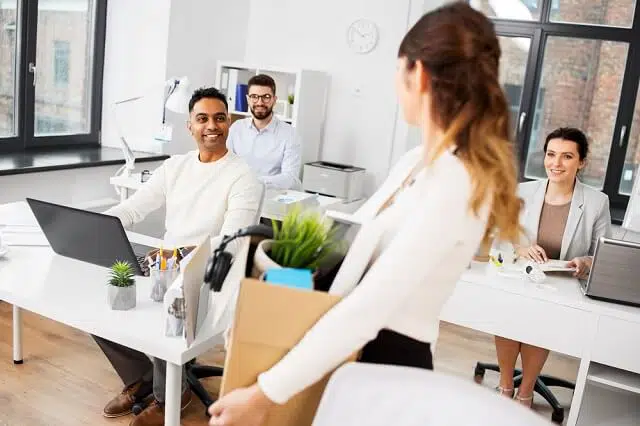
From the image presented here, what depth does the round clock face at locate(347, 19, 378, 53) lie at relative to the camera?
5.01 m

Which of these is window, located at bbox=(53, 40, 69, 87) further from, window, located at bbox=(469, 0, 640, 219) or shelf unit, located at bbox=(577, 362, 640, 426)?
shelf unit, located at bbox=(577, 362, 640, 426)

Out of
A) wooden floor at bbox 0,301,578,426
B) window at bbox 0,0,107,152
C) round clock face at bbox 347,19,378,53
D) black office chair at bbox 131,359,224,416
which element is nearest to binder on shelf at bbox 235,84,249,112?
round clock face at bbox 347,19,378,53

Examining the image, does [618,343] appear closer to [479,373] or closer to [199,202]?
[479,373]

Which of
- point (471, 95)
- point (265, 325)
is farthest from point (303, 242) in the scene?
point (471, 95)

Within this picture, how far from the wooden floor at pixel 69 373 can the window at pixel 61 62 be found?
1712 millimetres

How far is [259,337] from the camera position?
1.14 metres

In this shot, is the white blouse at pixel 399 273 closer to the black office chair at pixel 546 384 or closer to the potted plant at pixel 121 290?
the potted plant at pixel 121 290

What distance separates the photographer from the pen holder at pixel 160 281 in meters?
1.99

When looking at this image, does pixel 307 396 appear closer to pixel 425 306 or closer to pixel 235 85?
pixel 425 306

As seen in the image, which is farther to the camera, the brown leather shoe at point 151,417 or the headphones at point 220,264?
the brown leather shoe at point 151,417

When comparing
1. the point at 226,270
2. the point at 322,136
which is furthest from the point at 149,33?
the point at 226,270

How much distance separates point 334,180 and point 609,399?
8.64ft

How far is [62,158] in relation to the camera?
14.0ft

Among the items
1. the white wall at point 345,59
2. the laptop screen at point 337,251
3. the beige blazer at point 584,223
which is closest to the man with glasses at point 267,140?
the white wall at point 345,59
